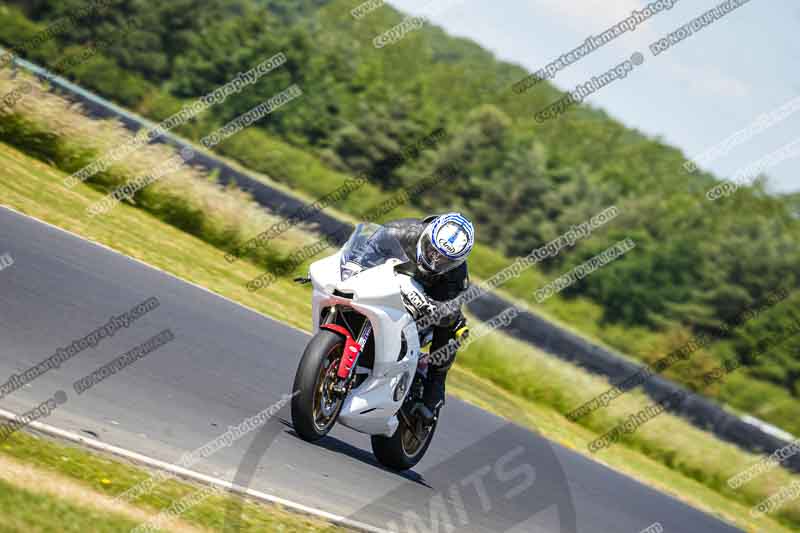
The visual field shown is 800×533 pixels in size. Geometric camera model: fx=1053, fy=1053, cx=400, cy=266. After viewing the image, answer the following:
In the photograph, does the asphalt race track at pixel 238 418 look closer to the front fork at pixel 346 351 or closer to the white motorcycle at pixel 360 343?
the white motorcycle at pixel 360 343

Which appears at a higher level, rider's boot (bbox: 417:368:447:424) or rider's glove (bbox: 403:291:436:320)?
rider's glove (bbox: 403:291:436:320)

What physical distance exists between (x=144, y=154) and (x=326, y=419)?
39.4 ft

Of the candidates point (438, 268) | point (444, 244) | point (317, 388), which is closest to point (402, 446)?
point (317, 388)

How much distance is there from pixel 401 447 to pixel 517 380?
1029 centimetres

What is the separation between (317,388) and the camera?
694 cm

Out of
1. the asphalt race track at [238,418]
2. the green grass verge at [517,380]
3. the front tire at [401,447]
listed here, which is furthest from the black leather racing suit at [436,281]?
the green grass verge at [517,380]

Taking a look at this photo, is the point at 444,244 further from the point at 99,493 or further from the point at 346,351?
the point at 99,493

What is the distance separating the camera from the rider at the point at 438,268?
7.26 m

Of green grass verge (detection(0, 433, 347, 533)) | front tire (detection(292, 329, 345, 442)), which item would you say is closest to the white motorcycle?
front tire (detection(292, 329, 345, 442))

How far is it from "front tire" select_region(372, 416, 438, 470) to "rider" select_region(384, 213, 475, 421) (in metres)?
0.19

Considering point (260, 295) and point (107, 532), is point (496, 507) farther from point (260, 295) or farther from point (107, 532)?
point (260, 295)

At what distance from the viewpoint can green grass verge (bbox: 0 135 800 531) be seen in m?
14.0

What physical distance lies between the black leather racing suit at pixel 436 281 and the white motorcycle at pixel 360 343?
8cm

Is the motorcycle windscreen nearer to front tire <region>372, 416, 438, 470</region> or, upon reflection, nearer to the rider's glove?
the rider's glove
